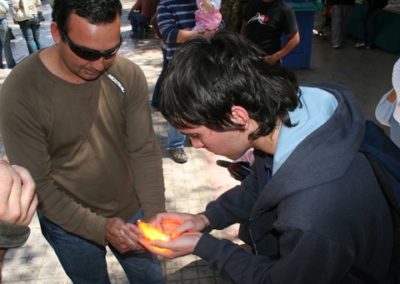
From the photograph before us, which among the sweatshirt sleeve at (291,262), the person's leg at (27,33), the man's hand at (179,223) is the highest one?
the sweatshirt sleeve at (291,262)

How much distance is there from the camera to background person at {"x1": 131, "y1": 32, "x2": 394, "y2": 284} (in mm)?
1391

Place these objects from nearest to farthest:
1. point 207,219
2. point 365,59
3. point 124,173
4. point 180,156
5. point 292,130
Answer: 1. point 292,130
2. point 207,219
3. point 124,173
4. point 180,156
5. point 365,59

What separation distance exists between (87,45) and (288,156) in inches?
44.1

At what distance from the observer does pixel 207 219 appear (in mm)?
2254

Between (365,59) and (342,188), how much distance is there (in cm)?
849

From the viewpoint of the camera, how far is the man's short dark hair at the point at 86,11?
1912mm

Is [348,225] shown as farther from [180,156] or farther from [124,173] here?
[180,156]

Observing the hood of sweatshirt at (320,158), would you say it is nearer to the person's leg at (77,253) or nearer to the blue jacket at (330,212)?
the blue jacket at (330,212)

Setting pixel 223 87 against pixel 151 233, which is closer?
pixel 223 87

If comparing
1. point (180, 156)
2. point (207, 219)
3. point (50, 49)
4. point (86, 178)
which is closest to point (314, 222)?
point (207, 219)

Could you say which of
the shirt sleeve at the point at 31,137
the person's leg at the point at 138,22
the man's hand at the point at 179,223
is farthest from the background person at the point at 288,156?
the person's leg at the point at 138,22

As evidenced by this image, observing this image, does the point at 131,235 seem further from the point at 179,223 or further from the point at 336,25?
the point at 336,25

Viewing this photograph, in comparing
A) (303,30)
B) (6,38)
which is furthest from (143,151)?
(6,38)

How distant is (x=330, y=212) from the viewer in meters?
1.36
